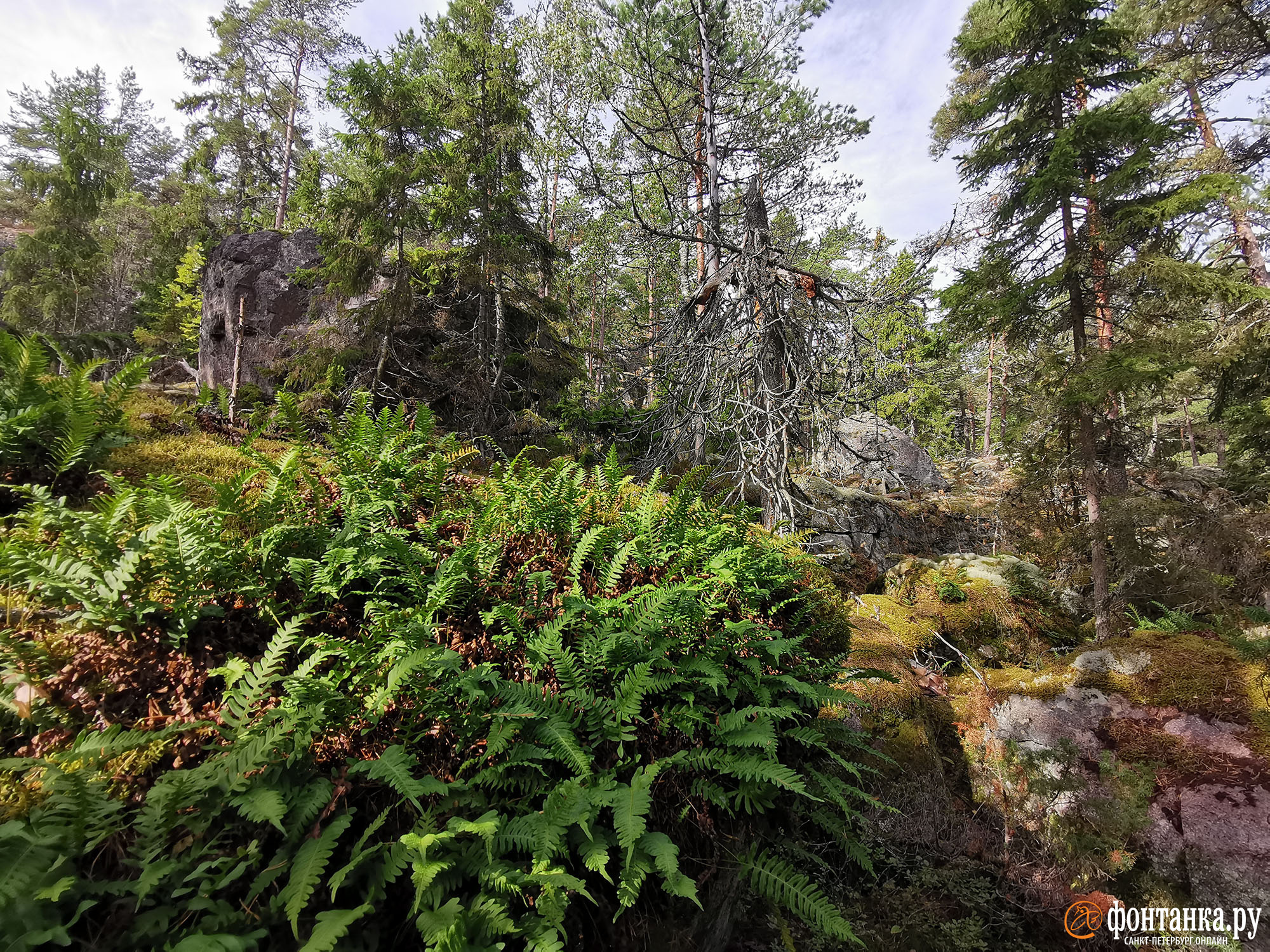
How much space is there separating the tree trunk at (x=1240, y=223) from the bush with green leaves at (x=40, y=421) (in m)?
16.7

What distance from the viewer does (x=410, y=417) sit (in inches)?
337

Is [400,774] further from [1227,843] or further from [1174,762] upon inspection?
[1174,762]

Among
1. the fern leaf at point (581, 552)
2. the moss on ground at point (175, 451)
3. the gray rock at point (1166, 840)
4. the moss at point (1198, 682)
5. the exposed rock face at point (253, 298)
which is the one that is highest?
the exposed rock face at point (253, 298)

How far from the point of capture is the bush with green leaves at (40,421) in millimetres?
3012

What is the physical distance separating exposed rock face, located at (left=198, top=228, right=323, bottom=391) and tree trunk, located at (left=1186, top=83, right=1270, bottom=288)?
19.5 metres

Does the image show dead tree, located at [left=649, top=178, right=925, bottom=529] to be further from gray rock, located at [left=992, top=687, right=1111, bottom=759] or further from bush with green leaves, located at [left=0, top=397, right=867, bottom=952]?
gray rock, located at [left=992, top=687, right=1111, bottom=759]

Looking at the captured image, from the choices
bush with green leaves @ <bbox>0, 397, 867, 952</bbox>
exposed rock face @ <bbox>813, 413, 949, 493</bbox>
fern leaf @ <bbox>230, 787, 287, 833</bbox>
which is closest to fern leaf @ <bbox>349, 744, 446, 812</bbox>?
bush with green leaves @ <bbox>0, 397, 867, 952</bbox>

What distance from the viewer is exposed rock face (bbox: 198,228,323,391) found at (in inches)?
451

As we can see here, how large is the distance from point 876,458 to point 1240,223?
44.5 feet

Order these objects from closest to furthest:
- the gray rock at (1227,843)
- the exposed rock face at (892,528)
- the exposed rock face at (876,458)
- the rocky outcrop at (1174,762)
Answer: the gray rock at (1227,843), the rocky outcrop at (1174,762), the exposed rock face at (876,458), the exposed rock face at (892,528)

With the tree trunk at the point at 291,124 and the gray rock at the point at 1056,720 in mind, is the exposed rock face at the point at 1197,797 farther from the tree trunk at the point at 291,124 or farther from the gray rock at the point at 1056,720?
the tree trunk at the point at 291,124

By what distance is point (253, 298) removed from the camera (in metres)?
11.9

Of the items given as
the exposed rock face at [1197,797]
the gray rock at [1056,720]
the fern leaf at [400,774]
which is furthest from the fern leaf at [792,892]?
the gray rock at [1056,720]

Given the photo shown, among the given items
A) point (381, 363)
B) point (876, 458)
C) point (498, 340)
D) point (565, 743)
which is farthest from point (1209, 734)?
point (381, 363)
